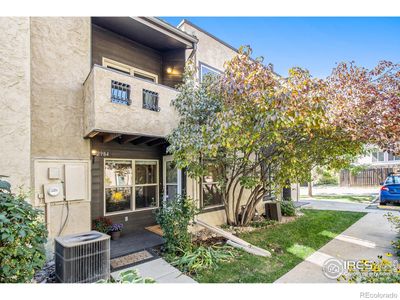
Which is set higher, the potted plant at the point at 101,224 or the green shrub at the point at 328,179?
the potted plant at the point at 101,224

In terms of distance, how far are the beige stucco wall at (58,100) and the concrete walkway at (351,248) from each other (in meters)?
5.53

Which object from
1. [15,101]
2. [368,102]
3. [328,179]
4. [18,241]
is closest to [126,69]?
[15,101]

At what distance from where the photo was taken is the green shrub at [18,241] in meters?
3.03

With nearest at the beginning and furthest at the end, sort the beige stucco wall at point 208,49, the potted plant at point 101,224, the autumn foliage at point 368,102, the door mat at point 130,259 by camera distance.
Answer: the autumn foliage at point 368,102, the door mat at point 130,259, the potted plant at point 101,224, the beige stucco wall at point 208,49

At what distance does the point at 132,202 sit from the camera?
7734 millimetres

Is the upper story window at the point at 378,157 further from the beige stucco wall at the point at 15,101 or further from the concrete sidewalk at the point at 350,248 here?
the beige stucco wall at the point at 15,101

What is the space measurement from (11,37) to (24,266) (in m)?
4.72

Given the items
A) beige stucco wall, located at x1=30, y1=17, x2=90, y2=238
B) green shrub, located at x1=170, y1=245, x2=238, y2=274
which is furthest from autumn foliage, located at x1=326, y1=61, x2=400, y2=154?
beige stucco wall, located at x1=30, y1=17, x2=90, y2=238

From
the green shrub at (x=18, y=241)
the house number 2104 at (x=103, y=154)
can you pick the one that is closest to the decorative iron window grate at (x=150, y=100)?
the house number 2104 at (x=103, y=154)

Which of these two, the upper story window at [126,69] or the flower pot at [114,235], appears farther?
the upper story window at [126,69]

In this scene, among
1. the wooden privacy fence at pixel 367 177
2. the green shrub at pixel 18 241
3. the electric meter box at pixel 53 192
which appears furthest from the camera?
the wooden privacy fence at pixel 367 177

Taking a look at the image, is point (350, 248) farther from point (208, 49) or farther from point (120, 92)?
point (208, 49)
